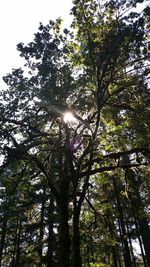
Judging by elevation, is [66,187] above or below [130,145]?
below

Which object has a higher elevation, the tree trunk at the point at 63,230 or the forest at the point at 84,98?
the forest at the point at 84,98

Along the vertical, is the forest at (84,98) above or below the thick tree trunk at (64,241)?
above

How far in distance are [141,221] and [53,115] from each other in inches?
356

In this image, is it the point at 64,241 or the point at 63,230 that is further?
the point at 63,230

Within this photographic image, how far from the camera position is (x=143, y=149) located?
11477mm

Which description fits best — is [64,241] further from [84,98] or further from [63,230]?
[84,98]

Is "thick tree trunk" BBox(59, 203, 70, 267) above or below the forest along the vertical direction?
below

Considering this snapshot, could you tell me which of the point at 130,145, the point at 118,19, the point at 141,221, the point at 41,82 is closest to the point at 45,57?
the point at 41,82

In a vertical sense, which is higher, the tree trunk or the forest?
the forest

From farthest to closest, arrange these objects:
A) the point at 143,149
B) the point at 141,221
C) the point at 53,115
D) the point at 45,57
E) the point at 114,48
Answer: the point at 141,221
the point at 53,115
the point at 45,57
the point at 143,149
the point at 114,48

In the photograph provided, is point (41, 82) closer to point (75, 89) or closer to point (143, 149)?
point (75, 89)

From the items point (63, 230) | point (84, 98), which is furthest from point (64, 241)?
point (84, 98)

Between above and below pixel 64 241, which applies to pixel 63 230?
above

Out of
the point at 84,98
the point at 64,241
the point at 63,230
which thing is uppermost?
the point at 84,98
